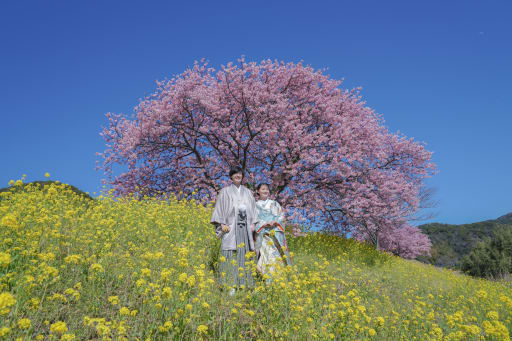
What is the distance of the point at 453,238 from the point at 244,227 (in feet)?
172

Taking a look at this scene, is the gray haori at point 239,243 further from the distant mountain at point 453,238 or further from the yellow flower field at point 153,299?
the distant mountain at point 453,238

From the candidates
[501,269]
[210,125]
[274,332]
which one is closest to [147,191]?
[210,125]

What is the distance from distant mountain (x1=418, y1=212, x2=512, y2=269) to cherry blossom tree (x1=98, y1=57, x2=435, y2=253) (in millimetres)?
32103

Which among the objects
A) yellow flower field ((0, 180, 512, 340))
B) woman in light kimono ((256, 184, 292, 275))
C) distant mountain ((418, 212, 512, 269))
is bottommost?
yellow flower field ((0, 180, 512, 340))

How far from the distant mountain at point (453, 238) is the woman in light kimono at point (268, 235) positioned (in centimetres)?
3969

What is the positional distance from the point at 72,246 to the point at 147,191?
937 cm

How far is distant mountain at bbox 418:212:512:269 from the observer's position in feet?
135

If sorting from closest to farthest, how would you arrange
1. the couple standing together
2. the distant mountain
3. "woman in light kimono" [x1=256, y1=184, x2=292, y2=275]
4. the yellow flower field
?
the yellow flower field < the couple standing together < "woman in light kimono" [x1=256, y1=184, x2=292, y2=275] < the distant mountain

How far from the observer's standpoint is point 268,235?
23.7 feet

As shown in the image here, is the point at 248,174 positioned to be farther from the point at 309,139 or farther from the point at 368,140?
the point at 368,140

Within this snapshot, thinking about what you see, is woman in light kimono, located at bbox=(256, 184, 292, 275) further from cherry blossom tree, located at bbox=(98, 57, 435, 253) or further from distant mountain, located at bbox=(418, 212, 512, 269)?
distant mountain, located at bbox=(418, 212, 512, 269)

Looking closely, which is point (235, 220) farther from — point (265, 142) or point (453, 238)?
point (453, 238)

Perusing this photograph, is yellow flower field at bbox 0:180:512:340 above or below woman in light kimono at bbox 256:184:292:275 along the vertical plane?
below

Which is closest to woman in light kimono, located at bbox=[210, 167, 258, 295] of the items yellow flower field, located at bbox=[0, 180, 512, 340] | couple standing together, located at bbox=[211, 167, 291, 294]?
couple standing together, located at bbox=[211, 167, 291, 294]
